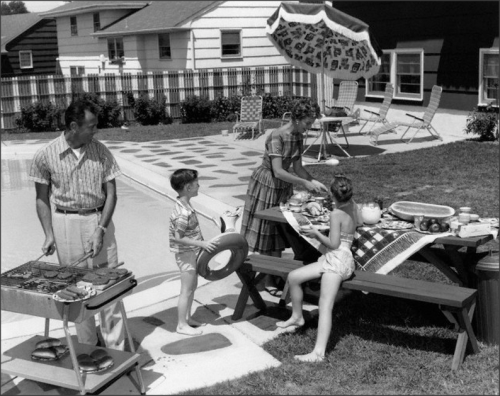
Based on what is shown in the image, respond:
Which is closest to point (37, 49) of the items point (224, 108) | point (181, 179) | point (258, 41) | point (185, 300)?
point (258, 41)

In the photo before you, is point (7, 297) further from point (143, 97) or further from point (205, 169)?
point (143, 97)

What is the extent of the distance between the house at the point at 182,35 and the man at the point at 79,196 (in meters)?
18.7

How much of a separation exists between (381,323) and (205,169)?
7766mm

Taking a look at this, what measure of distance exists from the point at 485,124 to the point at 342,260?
33.5 ft

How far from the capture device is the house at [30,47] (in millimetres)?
35375

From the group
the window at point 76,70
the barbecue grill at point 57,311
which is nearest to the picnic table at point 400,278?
the barbecue grill at point 57,311

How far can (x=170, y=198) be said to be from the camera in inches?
425

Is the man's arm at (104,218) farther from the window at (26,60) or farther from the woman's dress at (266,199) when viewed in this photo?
the window at (26,60)

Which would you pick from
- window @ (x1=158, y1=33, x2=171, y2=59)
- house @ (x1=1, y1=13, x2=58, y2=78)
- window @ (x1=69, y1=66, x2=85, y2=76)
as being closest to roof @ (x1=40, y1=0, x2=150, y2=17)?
window @ (x1=69, y1=66, x2=85, y2=76)

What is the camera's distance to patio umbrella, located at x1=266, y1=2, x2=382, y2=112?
12156 mm

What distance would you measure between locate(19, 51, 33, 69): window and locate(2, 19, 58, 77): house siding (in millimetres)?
150

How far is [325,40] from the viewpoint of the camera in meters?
13.6

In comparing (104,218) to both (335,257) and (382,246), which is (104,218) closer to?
(335,257)

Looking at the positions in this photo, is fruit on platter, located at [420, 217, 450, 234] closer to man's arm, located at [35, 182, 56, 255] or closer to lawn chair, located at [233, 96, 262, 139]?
man's arm, located at [35, 182, 56, 255]
